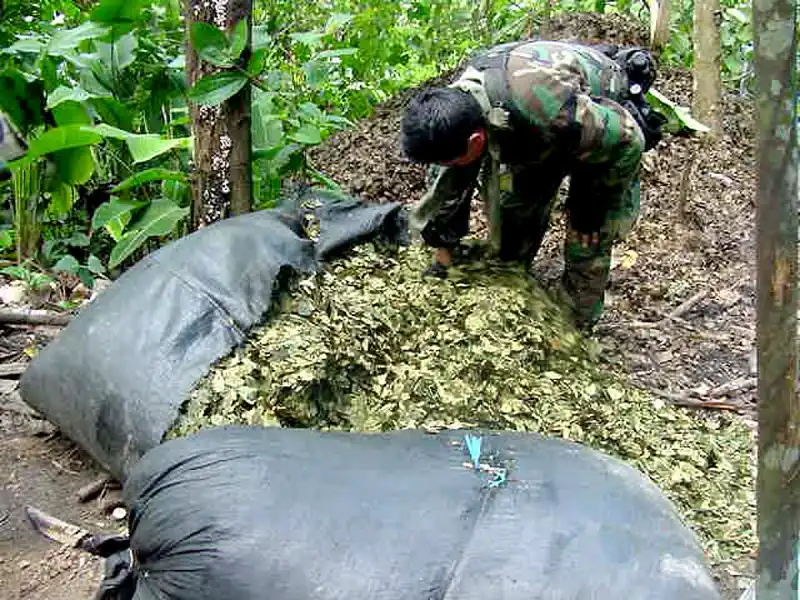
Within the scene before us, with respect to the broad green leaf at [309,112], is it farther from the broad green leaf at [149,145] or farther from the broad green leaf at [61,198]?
the broad green leaf at [61,198]

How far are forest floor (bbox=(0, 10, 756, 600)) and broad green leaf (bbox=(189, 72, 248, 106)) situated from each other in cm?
98

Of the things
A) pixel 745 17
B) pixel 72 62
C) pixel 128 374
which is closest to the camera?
pixel 128 374

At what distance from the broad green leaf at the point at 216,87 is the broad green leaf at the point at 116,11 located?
699 mm

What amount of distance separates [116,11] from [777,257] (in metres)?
2.81

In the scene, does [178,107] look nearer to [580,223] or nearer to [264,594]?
[580,223]

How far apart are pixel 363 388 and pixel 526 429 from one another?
414mm

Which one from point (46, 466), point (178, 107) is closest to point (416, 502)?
point (46, 466)

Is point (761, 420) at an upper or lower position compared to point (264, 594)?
upper

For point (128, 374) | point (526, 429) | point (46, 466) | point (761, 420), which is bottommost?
point (46, 466)

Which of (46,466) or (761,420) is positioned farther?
(46,466)

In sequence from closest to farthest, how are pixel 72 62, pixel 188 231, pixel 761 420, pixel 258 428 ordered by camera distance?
pixel 761 420 < pixel 258 428 < pixel 188 231 < pixel 72 62

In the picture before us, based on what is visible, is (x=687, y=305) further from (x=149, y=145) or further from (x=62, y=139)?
(x=62, y=139)

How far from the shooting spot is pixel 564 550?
142cm

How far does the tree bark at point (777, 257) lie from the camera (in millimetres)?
689
